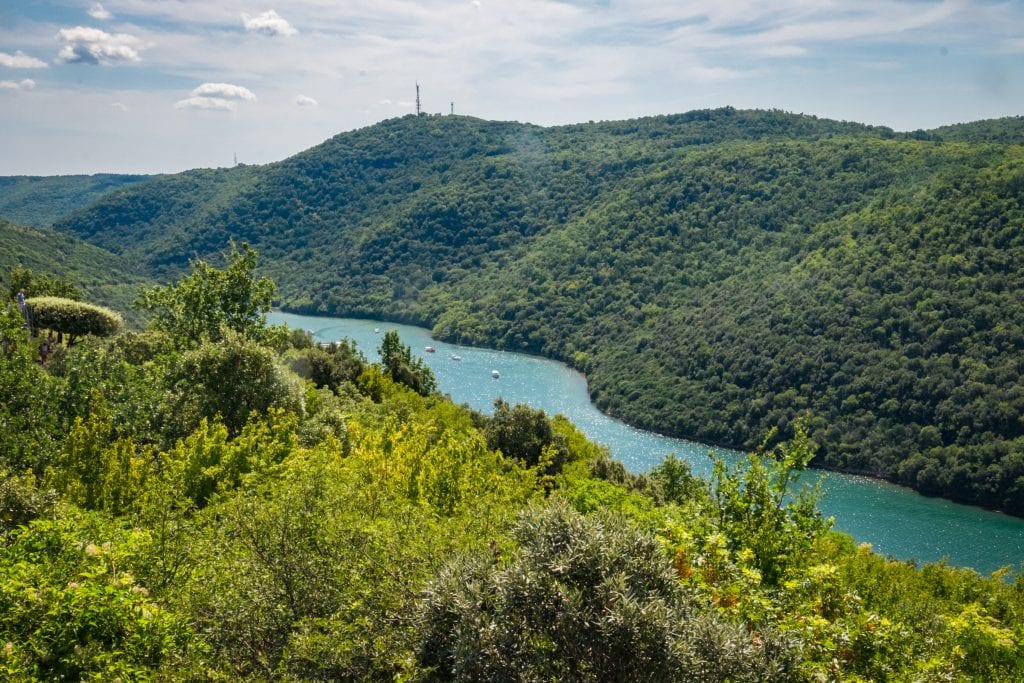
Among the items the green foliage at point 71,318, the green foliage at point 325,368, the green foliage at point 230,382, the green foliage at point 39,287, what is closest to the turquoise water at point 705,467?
the green foliage at point 325,368

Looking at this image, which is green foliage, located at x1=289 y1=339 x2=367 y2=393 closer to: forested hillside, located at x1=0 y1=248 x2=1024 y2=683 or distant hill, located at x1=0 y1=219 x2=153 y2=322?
forested hillside, located at x1=0 y1=248 x2=1024 y2=683

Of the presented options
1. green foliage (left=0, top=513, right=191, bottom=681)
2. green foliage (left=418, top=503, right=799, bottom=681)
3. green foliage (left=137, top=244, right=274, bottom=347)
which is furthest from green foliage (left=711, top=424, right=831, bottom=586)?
green foliage (left=137, top=244, right=274, bottom=347)

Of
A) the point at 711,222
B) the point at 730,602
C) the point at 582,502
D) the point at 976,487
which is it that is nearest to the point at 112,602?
the point at 730,602

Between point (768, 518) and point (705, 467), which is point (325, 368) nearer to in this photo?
point (768, 518)

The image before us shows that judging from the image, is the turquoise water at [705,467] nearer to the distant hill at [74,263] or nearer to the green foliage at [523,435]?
the green foliage at [523,435]

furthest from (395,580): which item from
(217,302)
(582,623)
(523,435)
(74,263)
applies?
(74,263)
